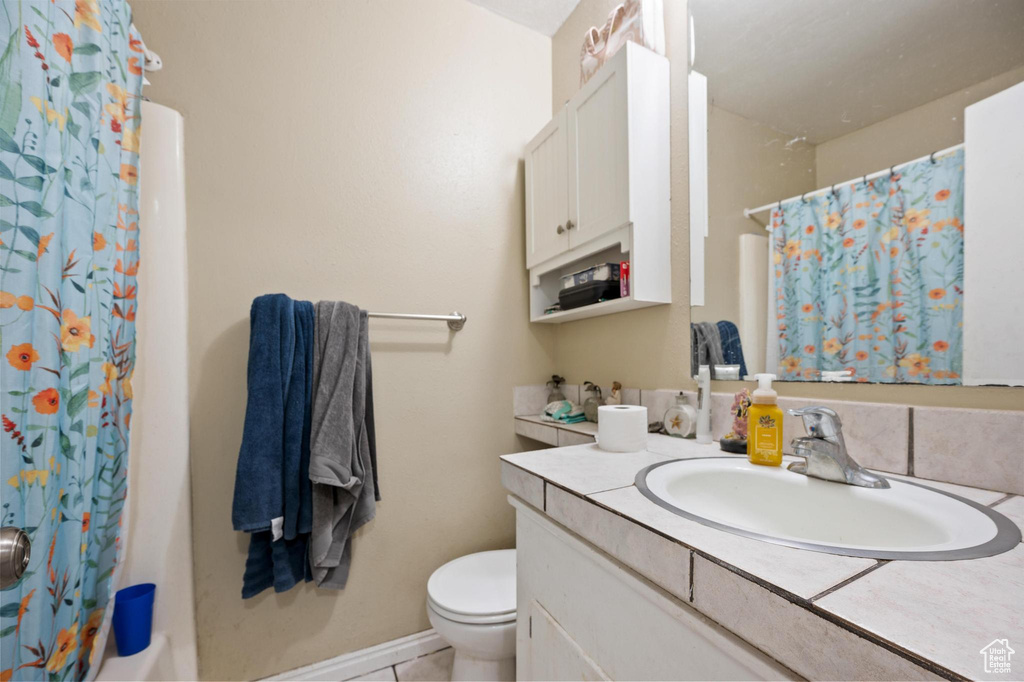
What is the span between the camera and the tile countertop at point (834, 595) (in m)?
0.30

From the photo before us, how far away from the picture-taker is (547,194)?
1.46 meters

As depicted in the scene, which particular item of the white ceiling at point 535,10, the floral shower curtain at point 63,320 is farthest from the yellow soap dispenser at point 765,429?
the white ceiling at point 535,10

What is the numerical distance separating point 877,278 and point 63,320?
154 cm

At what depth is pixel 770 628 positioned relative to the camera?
37 cm

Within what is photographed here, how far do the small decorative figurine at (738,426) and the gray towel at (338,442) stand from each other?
103 cm

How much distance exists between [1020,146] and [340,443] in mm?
1530

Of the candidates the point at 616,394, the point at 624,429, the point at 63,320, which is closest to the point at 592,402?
the point at 616,394

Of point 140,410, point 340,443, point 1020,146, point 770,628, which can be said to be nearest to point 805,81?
point 1020,146

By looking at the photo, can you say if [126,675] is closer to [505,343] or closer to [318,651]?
[318,651]

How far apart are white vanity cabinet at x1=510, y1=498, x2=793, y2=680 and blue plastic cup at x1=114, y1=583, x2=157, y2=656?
97cm

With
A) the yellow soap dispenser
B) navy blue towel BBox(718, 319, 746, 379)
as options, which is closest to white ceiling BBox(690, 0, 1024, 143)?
navy blue towel BBox(718, 319, 746, 379)

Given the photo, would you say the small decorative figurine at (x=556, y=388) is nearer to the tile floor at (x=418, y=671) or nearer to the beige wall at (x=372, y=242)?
the beige wall at (x=372, y=242)

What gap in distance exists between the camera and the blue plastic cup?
0.98 m

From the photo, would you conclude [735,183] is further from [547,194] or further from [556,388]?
[556,388]
